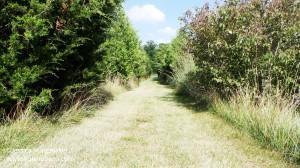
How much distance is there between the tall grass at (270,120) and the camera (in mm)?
6719

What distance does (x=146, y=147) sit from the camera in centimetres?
692

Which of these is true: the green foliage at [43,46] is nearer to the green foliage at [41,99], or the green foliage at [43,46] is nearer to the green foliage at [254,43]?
the green foliage at [41,99]

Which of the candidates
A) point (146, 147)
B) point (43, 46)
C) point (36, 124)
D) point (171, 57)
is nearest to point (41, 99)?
point (36, 124)

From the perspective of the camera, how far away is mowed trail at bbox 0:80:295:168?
231 inches

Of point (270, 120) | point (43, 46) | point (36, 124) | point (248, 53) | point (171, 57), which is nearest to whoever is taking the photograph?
point (270, 120)

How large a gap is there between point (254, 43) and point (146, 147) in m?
5.26

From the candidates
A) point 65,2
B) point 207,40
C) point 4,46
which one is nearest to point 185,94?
point 207,40

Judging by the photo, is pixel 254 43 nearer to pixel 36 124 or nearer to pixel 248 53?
pixel 248 53

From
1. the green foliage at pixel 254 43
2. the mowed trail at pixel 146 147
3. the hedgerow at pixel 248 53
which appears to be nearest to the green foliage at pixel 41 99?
the mowed trail at pixel 146 147

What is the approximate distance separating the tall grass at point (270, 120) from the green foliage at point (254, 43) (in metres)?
0.86

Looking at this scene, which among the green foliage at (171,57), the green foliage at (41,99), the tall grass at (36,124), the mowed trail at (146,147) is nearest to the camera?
the mowed trail at (146,147)

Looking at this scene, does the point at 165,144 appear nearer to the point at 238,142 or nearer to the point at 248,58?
the point at 238,142

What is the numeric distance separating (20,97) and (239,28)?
6.60m

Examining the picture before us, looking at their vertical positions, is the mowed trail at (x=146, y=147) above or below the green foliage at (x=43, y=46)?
below
